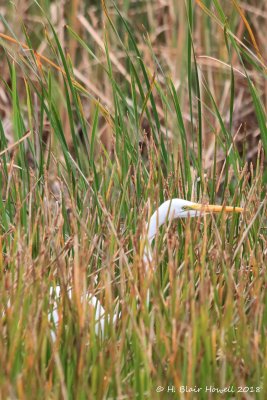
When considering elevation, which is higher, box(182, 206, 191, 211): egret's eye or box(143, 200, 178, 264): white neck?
box(182, 206, 191, 211): egret's eye

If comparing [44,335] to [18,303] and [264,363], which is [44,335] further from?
[264,363]

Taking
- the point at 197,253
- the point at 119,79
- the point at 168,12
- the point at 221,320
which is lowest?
the point at 221,320

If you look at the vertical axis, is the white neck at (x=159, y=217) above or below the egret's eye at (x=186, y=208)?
below

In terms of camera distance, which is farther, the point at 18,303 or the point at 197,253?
the point at 197,253

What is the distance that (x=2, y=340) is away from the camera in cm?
182

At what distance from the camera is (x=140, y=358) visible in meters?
1.81

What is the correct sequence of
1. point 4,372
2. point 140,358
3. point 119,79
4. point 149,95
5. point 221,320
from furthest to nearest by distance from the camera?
point 119,79 < point 149,95 < point 221,320 < point 140,358 < point 4,372

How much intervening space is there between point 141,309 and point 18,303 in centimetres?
23

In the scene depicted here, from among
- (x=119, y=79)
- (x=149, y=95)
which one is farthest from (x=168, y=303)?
(x=119, y=79)

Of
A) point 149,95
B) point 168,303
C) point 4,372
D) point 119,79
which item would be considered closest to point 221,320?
point 168,303

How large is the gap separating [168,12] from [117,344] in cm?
262

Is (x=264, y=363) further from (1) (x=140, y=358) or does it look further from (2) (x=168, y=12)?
(2) (x=168, y=12)

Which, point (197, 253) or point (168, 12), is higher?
point (168, 12)

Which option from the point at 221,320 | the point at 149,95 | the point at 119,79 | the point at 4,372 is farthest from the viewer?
the point at 119,79
